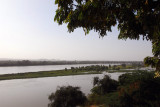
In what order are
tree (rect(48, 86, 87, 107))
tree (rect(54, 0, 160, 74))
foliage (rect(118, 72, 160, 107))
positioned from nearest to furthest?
tree (rect(54, 0, 160, 74)), foliage (rect(118, 72, 160, 107)), tree (rect(48, 86, 87, 107))

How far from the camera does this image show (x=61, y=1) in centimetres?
730

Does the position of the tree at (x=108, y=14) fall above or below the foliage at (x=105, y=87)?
above

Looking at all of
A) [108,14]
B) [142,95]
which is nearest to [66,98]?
[142,95]

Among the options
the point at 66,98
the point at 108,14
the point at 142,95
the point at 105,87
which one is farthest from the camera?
the point at 105,87

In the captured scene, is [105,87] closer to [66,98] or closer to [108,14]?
[66,98]

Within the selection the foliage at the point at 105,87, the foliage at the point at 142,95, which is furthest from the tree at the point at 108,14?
the foliage at the point at 105,87

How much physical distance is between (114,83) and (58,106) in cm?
1569

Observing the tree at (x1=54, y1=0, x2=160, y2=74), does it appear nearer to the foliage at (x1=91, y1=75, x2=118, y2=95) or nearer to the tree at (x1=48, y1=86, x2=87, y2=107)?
the tree at (x1=48, y1=86, x2=87, y2=107)

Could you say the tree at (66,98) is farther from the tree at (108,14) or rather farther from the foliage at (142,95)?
the tree at (108,14)

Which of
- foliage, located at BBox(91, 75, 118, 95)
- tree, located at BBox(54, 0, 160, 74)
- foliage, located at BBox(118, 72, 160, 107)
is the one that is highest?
tree, located at BBox(54, 0, 160, 74)

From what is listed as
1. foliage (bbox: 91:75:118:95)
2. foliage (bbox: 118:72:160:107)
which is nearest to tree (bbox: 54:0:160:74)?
foliage (bbox: 118:72:160:107)

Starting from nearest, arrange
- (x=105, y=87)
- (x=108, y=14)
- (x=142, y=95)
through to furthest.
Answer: (x=108, y=14) → (x=142, y=95) → (x=105, y=87)

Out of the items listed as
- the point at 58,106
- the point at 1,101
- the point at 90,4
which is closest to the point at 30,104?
the point at 1,101

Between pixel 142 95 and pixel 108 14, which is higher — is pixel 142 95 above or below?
below
